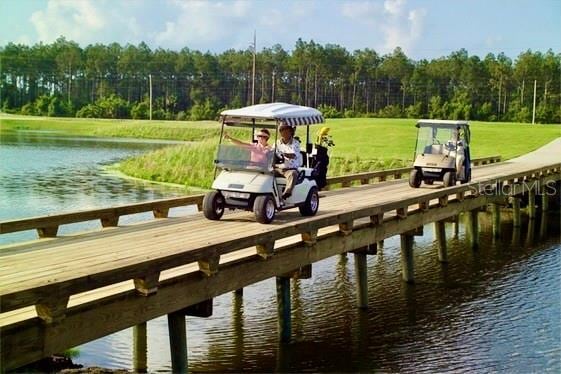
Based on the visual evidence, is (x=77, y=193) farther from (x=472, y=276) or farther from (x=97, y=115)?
(x=97, y=115)

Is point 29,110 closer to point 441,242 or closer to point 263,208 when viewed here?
point 441,242

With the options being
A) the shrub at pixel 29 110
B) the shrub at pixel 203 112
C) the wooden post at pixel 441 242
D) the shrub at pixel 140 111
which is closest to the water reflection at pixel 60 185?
the wooden post at pixel 441 242

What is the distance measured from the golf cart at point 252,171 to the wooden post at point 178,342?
10.2ft

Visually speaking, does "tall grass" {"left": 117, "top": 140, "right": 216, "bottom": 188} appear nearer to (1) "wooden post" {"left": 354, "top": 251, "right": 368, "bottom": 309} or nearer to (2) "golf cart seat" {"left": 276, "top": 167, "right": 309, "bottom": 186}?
(1) "wooden post" {"left": 354, "top": 251, "right": 368, "bottom": 309}

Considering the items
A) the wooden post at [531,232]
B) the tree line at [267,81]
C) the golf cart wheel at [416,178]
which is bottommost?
the wooden post at [531,232]

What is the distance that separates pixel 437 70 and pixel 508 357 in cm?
10202

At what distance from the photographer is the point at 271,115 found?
1291 cm

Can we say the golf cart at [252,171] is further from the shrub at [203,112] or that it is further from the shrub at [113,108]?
the shrub at [113,108]

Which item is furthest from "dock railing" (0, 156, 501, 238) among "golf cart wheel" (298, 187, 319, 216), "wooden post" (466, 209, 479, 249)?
"wooden post" (466, 209, 479, 249)

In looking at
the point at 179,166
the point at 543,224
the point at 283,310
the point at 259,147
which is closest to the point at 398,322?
the point at 283,310

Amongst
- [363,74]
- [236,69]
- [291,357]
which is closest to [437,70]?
[363,74]

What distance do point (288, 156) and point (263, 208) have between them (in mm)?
1099

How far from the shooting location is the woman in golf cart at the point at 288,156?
13.4m

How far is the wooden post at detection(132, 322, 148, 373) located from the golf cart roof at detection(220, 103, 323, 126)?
12.2ft
